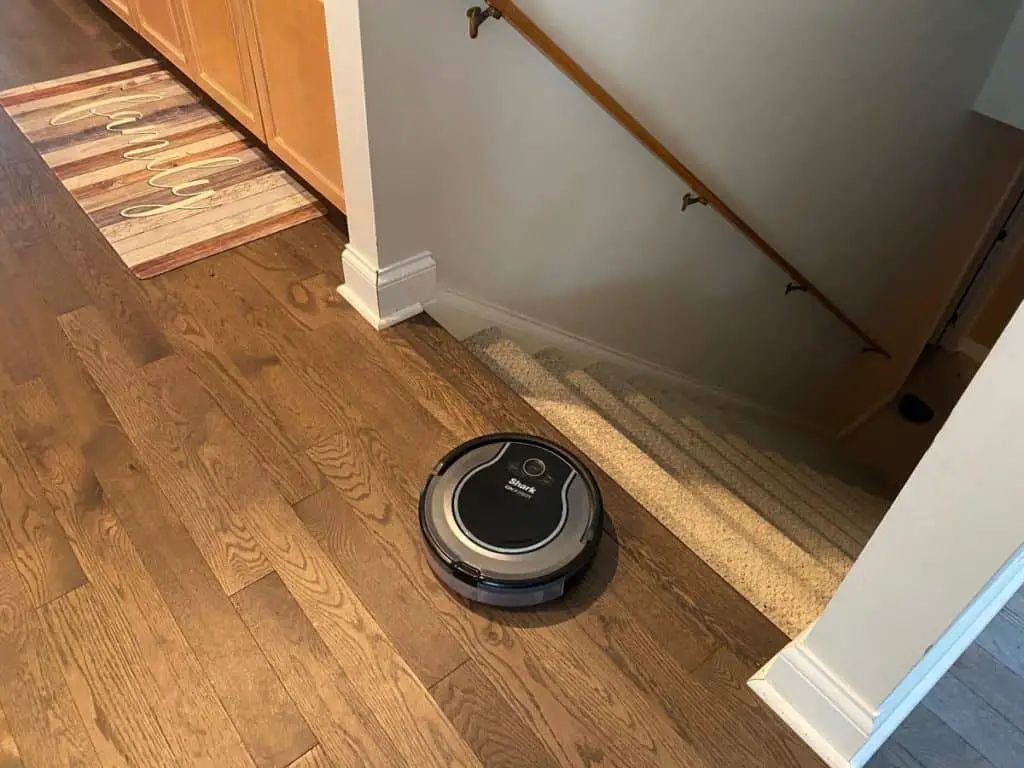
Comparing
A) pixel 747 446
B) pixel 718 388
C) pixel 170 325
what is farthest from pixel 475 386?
pixel 718 388

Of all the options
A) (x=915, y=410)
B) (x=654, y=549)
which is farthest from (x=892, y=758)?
(x=915, y=410)

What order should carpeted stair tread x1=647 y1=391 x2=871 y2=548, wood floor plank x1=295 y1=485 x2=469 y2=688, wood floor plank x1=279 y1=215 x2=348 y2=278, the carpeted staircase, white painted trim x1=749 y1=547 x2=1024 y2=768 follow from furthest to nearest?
1. carpeted stair tread x1=647 y1=391 x2=871 y2=548
2. wood floor plank x1=279 y1=215 x2=348 y2=278
3. the carpeted staircase
4. wood floor plank x1=295 y1=485 x2=469 y2=688
5. white painted trim x1=749 y1=547 x2=1024 y2=768

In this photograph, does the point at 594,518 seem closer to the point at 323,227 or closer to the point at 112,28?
the point at 323,227

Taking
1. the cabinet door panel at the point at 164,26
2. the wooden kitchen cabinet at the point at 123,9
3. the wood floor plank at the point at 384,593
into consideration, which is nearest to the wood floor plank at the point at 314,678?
the wood floor plank at the point at 384,593

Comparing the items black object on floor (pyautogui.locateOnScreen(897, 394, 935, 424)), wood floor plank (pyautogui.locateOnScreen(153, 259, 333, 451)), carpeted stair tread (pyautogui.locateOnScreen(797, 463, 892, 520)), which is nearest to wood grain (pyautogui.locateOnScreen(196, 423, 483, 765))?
wood floor plank (pyautogui.locateOnScreen(153, 259, 333, 451))

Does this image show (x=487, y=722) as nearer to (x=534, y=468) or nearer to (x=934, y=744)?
(x=534, y=468)

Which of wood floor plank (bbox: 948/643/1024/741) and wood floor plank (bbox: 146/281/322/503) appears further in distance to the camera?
wood floor plank (bbox: 146/281/322/503)

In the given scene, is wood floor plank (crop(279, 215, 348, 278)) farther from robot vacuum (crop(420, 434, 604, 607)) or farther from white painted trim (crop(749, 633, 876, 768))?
white painted trim (crop(749, 633, 876, 768))

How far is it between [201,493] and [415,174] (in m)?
0.84

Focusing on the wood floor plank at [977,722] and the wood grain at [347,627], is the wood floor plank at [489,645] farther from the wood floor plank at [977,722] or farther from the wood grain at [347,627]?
the wood floor plank at [977,722]

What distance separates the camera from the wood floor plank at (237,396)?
1.64 metres

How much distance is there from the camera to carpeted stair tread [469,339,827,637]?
5.01ft

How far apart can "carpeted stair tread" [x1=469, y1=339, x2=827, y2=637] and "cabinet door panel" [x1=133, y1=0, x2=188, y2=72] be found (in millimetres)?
1662

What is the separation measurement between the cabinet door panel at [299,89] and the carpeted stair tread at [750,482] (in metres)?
1.03
